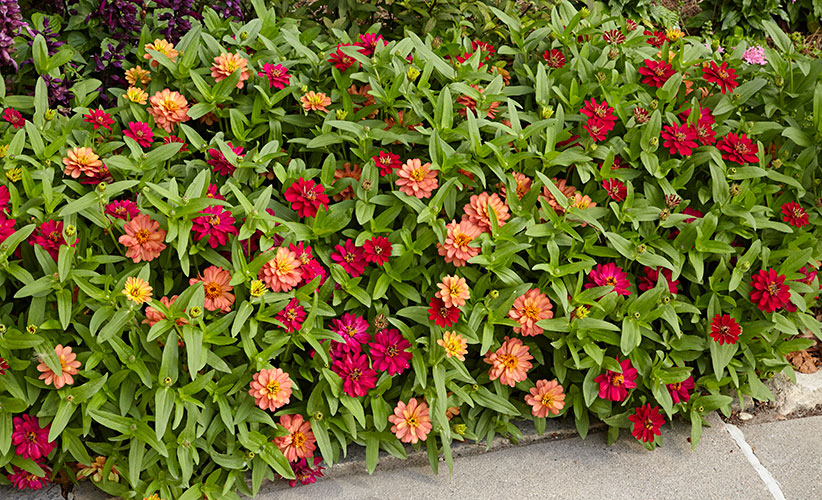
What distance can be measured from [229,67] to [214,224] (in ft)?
1.95

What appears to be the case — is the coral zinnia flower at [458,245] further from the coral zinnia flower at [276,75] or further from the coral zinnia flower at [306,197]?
the coral zinnia flower at [276,75]

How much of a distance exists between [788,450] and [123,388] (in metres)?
1.92

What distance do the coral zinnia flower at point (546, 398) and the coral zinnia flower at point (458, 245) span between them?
43 cm

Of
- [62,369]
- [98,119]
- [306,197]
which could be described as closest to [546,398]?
[306,197]

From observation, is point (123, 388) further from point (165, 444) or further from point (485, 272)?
point (485, 272)

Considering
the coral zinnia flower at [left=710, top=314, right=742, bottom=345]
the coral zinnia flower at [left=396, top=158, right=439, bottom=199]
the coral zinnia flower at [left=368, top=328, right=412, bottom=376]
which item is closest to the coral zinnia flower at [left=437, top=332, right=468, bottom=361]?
the coral zinnia flower at [left=368, top=328, right=412, bottom=376]

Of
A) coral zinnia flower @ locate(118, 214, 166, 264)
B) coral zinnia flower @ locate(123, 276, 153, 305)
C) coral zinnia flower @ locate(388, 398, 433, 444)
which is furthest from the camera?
coral zinnia flower @ locate(388, 398, 433, 444)

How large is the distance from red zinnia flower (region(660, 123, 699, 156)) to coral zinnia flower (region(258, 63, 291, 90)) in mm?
1126

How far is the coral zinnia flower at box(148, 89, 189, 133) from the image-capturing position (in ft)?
7.20

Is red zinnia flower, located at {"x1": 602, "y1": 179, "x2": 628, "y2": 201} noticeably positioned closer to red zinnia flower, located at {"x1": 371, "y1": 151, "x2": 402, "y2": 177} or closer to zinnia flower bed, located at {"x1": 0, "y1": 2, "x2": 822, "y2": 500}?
zinnia flower bed, located at {"x1": 0, "y1": 2, "x2": 822, "y2": 500}

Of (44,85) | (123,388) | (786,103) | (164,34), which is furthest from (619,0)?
(123,388)

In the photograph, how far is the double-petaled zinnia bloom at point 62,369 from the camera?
185cm

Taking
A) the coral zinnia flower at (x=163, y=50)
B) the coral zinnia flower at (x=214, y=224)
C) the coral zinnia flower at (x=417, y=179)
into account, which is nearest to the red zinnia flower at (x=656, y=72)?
the coral zinnia flower at (x=417, y=179)

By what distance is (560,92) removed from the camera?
2312 mm
